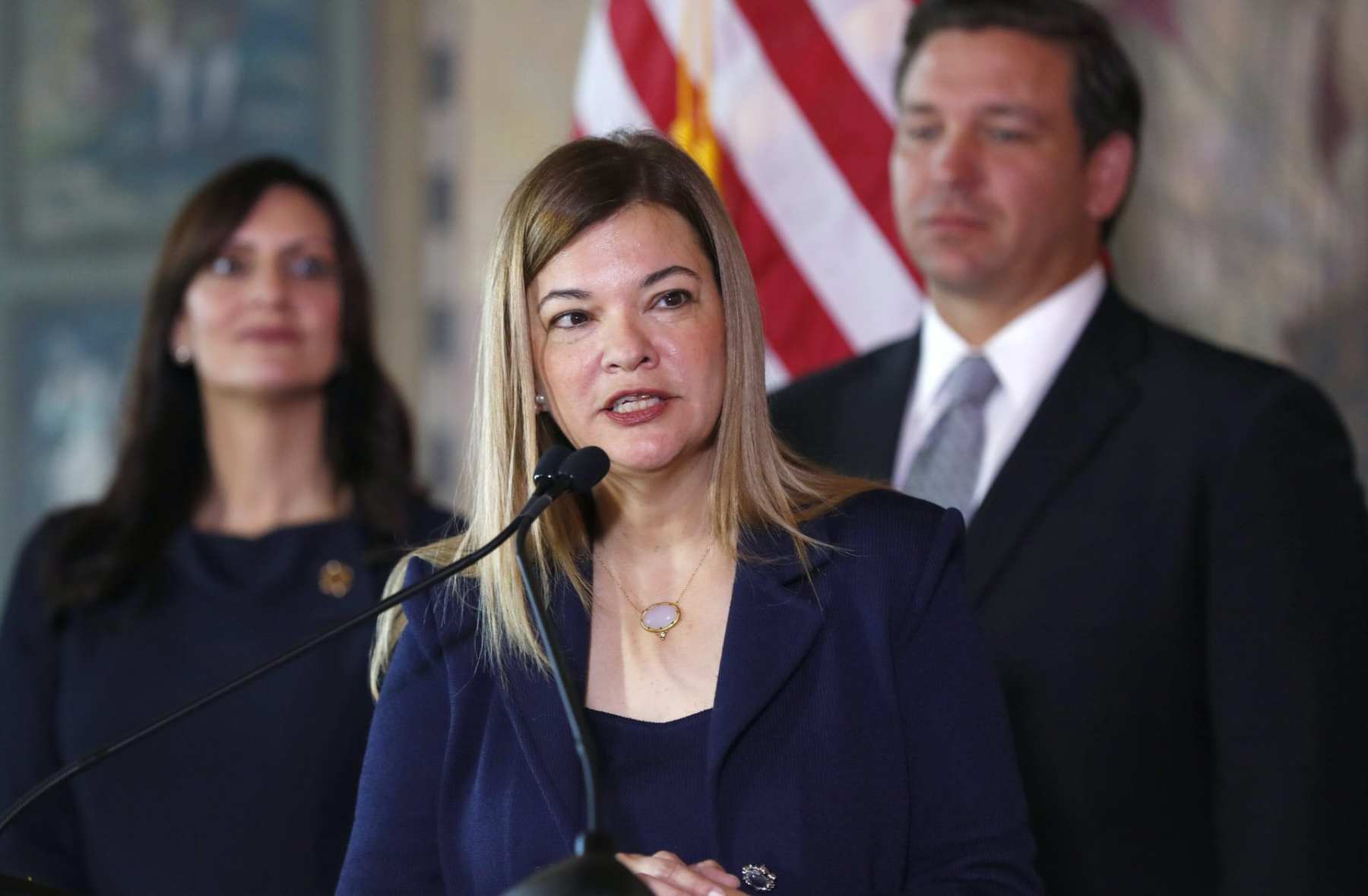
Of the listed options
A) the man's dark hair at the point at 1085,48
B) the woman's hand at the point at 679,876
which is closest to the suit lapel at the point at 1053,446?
the man's dark hair at the point at 1085,48

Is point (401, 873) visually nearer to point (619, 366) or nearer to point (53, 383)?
point (619, 366)

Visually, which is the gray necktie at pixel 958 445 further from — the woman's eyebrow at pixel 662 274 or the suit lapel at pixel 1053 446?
the woman's eyebrow at pixel 662 274

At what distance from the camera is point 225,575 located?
286 cm

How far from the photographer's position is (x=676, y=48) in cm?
331

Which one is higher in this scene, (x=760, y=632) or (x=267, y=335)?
(x=267, y=335)

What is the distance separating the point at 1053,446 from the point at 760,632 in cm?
78

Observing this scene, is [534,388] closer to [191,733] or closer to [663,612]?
[663,612]

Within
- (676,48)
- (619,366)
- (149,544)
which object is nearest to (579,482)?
(619,366)

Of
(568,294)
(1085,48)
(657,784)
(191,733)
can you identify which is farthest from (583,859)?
(1085,48)

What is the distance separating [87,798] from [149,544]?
0.44 m

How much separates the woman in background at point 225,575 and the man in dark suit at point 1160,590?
0.94 meters

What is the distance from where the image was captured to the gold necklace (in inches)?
73.3

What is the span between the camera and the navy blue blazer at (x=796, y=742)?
167 centimetres

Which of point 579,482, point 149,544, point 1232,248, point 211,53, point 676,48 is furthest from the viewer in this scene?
point 211,53
